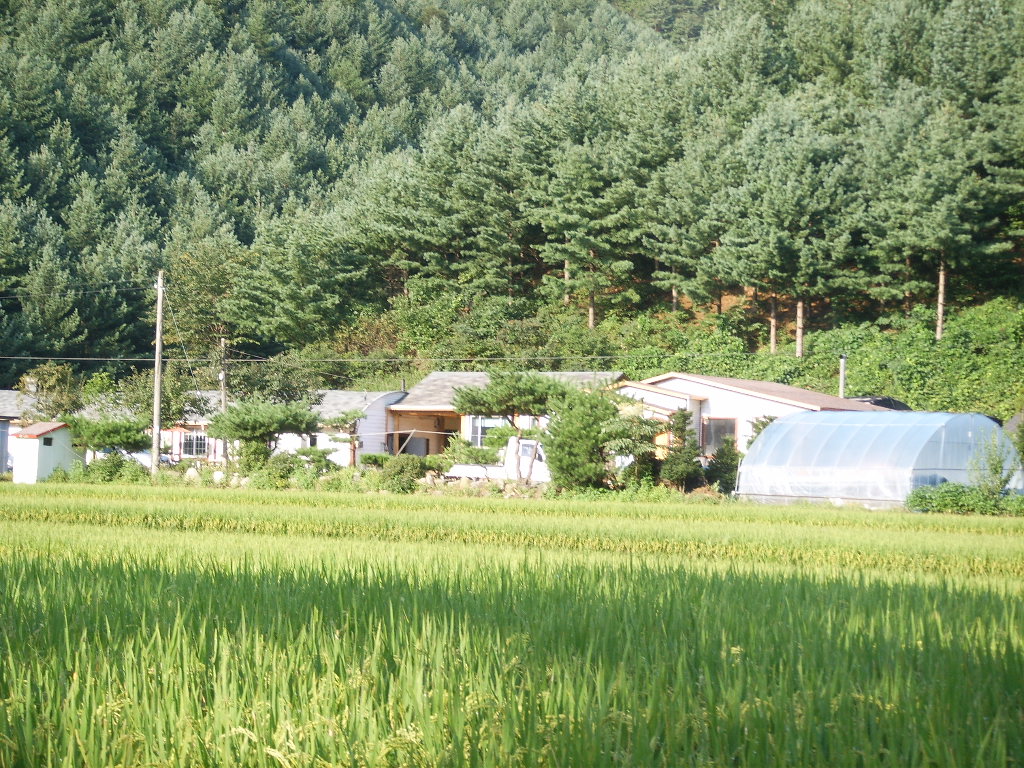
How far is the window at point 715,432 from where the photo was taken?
2942 cm

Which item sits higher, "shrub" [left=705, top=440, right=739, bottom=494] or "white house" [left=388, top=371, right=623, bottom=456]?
"white house" [left=388, top=371, right=623, bottom=456]

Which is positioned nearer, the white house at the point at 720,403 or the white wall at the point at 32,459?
the white house at the point at 720,403

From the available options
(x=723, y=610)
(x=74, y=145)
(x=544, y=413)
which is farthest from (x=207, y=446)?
(x=723, y=610)

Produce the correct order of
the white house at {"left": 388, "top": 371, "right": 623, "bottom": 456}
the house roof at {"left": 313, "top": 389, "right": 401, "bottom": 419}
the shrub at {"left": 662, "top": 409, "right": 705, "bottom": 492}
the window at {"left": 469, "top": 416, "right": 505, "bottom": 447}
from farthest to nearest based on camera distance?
the house roof at {"left": 313, "top": 389, "right": 401, "bottom": 419}, the white house at {"left": 388, "top": 371, "right": 623, "bottom": 456}, the window at {"left": 469, "top": 416, "right": 505, "bottom": 447}, the shrub at {"left": 662, "top": 409, "right": 705, "bottom": 492}

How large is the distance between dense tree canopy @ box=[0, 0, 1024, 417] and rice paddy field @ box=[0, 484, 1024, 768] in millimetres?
31767

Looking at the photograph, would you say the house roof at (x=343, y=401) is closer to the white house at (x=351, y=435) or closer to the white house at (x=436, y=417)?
the white house at (x=351, y=435)

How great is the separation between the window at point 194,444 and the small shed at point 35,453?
675 centimetres

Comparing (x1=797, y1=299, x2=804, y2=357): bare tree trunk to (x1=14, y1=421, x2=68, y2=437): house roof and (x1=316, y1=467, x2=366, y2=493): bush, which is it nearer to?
(x1=316, y1=467, x2=366, y2=493): bush

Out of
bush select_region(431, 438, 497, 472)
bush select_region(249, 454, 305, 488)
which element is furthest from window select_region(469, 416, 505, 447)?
bush select_region(249, 454, 305, 488)

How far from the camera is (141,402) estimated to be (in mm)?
35031

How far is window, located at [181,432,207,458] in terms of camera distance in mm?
36781

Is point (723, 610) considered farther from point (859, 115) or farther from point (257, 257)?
point (257, 257)

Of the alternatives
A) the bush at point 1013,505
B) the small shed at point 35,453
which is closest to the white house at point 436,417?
the small shed at point 35,453

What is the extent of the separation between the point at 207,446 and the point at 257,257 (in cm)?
1591
